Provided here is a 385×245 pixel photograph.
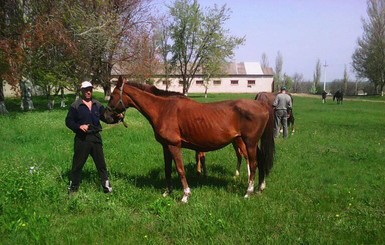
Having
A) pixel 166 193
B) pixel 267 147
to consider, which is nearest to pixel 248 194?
pixel 267 147

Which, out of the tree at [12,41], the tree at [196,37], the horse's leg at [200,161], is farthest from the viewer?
the tree at [196,37]

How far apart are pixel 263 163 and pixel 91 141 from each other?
3479mm

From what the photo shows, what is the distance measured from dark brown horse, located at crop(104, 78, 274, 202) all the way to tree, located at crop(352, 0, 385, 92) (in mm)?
67704

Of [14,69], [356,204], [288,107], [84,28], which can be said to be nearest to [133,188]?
[356,204]

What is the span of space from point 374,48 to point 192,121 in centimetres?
6945

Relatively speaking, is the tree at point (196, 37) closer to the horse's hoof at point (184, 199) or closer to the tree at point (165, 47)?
the tree at point (165, 47)

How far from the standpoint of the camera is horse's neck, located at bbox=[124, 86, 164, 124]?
6715 millimetres

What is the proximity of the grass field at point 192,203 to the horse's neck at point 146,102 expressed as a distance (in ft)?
4.99

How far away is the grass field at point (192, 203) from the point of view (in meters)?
4.85

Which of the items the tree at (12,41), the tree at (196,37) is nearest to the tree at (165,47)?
the tree at (196,37)

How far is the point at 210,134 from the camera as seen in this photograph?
656 centimetres

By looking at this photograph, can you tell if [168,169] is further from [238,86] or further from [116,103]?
[238,86]

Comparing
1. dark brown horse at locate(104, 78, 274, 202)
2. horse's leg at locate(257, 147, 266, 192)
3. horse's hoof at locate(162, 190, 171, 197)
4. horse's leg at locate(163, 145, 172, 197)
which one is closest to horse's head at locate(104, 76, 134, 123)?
dark brown horse at locate(104, 78, 274, 202)

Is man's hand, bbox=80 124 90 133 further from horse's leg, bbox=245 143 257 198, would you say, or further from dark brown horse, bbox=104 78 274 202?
horse's leg, bbox=245 143 257 198
